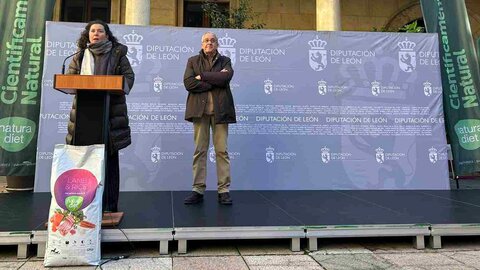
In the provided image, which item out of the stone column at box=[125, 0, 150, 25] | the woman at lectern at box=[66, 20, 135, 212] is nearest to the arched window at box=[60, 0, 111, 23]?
the stone column at box=[125, 0, 150, 25]

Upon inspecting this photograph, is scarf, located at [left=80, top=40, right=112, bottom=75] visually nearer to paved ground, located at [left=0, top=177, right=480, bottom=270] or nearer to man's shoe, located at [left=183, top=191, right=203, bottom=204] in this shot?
paved ground, located at [left=0, top=177, right=480, bottom=270]

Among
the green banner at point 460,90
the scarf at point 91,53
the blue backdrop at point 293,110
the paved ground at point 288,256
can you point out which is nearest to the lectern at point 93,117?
the scarf at point 91,53

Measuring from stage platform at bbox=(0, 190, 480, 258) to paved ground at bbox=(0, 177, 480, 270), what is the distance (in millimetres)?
143

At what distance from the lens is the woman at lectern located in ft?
12.3

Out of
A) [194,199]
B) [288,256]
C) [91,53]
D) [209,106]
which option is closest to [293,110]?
[209,106]

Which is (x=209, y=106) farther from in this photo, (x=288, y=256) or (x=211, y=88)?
(x=288, y=256)

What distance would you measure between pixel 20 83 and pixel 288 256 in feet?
15.2

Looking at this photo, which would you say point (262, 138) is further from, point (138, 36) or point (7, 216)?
point (7, 216)

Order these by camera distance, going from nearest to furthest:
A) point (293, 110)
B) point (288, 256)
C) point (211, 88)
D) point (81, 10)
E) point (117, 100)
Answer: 1. point (288, 256)
2. point (117, 100)
3. point (211, 88)
4. point (293, 110)
5. point (81, 10)

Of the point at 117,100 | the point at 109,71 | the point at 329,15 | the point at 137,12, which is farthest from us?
the point at 329,15

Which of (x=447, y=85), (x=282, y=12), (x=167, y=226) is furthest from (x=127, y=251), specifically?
(x=282, y=12)

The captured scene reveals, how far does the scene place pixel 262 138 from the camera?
5.89 meters

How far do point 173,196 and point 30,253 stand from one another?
2.00m

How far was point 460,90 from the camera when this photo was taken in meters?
6.53
